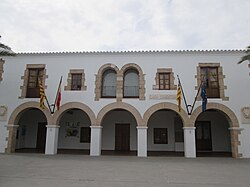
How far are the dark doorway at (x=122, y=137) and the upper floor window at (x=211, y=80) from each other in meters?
5.96

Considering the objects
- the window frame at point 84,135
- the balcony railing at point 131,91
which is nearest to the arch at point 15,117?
the window frame at point 84,135

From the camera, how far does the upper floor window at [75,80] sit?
12.0 meters

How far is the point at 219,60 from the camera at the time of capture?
11.6 metres

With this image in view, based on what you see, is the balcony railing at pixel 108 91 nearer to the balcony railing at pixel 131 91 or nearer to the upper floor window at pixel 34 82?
the balcony railing at pixel 131 91

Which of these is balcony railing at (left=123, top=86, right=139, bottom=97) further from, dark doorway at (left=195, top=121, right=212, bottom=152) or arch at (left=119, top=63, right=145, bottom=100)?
dark doorway at (left=195, top=121, right=212, bottom=152)

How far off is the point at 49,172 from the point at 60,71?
6.78 m

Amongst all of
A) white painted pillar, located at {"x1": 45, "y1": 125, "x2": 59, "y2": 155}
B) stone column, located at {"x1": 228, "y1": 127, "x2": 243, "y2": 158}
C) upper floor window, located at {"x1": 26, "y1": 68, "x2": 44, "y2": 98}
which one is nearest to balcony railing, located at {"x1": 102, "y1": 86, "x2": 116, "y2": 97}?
white painted pillar, located at {"x1": 45, "y1": 125, "x2": 59, "y2": 155}

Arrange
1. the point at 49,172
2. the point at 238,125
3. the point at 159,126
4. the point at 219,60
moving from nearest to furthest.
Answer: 1. the point at 49,172
2. the point at 238,125
3. the point at 219,60
4. the point at 159,126

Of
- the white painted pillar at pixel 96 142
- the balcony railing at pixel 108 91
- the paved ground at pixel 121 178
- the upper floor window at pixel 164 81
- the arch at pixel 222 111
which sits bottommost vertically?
the paved ground at pixel 121 178

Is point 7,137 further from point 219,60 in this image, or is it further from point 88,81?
point 219,60

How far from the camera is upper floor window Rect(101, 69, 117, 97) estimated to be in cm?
1214

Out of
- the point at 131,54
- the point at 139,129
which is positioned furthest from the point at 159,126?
the point at 131,54

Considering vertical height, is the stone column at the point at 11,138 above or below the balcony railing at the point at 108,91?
below

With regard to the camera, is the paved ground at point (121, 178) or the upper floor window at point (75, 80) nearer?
the paved ground at point (121, 178)
